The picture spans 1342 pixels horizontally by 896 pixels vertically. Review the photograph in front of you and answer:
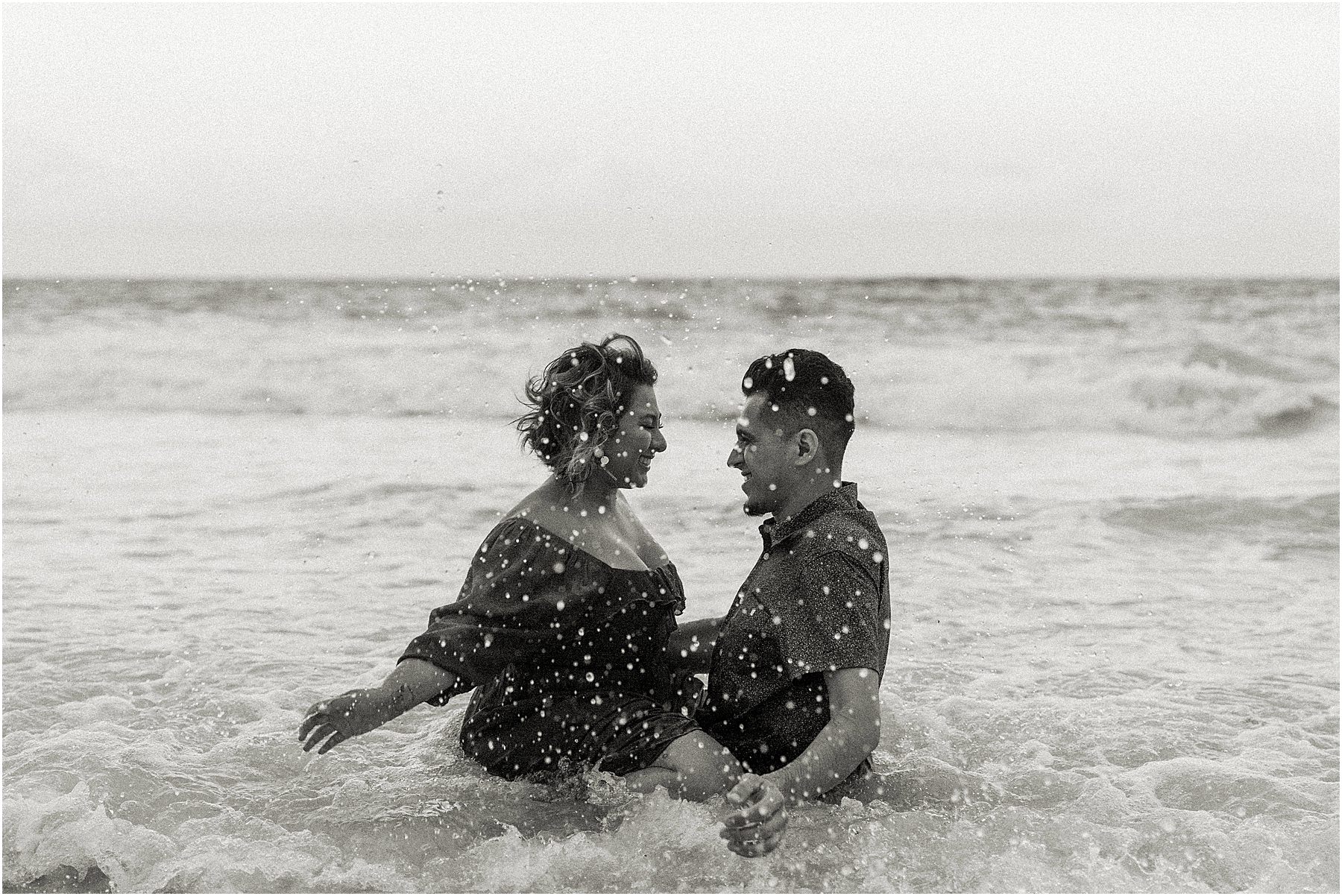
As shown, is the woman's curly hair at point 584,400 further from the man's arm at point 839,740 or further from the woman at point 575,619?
the man's arm at point 839,740

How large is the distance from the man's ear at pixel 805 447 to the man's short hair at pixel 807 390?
0.06 ft

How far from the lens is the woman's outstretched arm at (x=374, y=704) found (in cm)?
329

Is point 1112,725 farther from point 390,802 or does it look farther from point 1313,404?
point 1313,404

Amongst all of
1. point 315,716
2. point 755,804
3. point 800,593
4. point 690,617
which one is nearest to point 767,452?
point 800,593

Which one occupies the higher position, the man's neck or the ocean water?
the man's neck

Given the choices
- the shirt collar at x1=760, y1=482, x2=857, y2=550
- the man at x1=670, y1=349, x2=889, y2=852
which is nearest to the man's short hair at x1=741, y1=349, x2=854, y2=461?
the man at x1=670, y1=349, x2=889, y2=852

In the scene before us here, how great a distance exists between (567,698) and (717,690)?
51cm

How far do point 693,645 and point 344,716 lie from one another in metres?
1.09

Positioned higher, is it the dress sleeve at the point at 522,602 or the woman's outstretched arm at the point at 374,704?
the dress sleeve at the point at 522,602

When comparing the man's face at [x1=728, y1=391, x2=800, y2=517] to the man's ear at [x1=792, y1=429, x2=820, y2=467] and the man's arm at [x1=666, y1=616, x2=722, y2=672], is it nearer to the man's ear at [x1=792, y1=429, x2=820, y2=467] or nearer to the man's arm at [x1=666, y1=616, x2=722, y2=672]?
the man's ear at [x1=792, y1=429, x2=820, y2=467]

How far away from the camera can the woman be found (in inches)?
142

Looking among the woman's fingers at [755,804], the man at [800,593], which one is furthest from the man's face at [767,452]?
the woman's fingers at [755,804]

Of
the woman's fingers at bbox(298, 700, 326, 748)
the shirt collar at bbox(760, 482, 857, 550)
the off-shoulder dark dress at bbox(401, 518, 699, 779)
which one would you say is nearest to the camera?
the woman's fingers at bbox(298, 700, 326, 748)

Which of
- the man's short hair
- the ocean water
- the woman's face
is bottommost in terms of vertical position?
the ocean water
